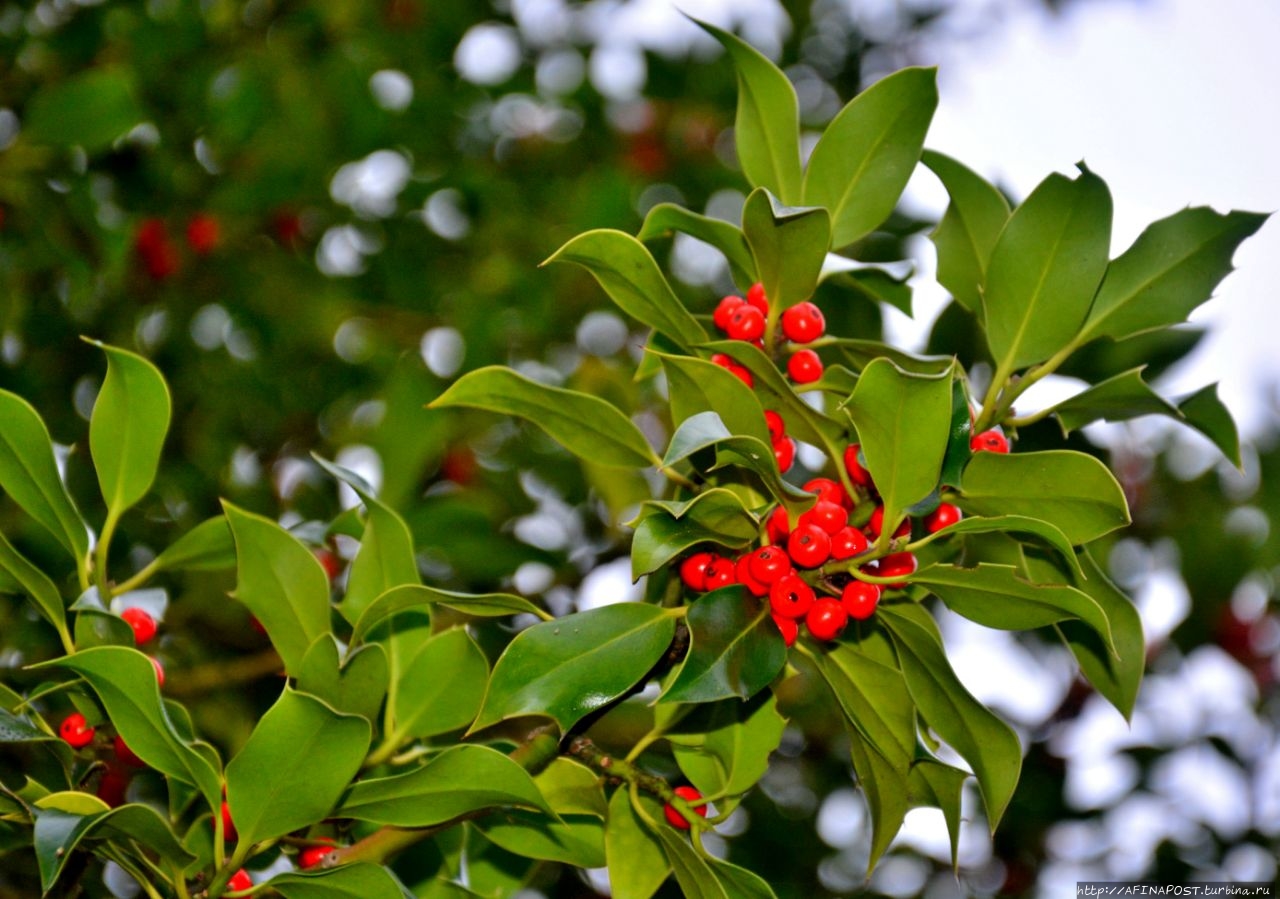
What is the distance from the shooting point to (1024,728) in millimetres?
2580

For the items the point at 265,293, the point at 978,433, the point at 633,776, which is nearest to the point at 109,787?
the point at 633,776

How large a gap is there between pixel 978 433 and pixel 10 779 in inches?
55.0

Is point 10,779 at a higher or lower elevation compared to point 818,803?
higher

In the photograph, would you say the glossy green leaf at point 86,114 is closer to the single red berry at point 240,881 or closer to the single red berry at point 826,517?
the single red berry at point 240,881

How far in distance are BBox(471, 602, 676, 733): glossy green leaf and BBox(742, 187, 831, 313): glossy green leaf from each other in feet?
1.00

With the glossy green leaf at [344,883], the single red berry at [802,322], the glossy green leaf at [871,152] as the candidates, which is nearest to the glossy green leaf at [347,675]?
the glossy green leaf at [344,883]

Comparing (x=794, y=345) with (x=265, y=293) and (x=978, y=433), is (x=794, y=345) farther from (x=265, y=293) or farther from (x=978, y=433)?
(x=265, y=293)

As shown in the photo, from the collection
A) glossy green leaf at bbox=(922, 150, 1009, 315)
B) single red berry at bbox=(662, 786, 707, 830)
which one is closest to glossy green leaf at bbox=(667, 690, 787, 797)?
single red berry at bbox=(662, 786, 707, 830)

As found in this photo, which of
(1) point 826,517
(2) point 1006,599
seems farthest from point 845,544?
(2) point 1006,599

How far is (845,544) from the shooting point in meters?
0.96

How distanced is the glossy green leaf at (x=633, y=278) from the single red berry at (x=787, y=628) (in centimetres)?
24

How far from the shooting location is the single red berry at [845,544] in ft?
3.14

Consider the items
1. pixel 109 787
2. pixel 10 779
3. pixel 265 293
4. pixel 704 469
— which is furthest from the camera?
pixel 265 293

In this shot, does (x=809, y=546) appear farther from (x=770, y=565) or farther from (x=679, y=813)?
(x=679, y=813)
